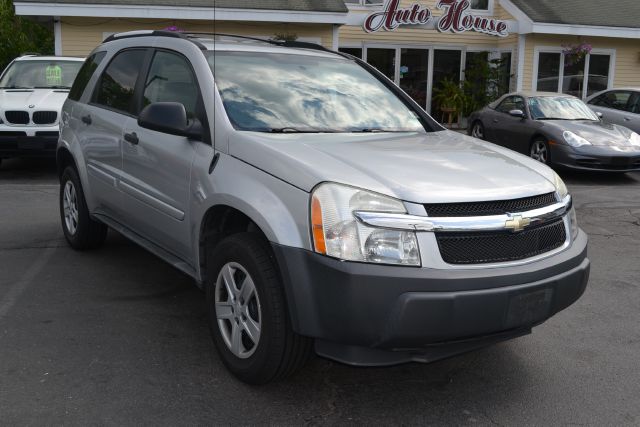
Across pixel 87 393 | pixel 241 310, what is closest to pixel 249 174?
pixel 241 310

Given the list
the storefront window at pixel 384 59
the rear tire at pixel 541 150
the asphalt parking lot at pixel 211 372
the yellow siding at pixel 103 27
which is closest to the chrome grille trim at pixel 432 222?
the asphalt parking lot at pixel 211 372

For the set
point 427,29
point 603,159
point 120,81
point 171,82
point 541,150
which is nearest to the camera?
point 171,82

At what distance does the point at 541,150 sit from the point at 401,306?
9327 millimetres

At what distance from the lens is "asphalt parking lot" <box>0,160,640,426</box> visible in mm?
3254

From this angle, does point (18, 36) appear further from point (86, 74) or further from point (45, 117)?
point (86, 74)

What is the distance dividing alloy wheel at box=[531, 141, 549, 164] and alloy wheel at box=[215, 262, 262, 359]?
8822mm

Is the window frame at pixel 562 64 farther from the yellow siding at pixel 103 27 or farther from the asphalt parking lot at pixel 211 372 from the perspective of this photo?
the asphalt parking lot at pixel 211 372

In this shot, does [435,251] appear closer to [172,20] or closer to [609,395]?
[609,395]

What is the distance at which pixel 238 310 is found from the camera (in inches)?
136

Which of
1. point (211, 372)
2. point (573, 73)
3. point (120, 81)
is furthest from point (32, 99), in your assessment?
point (573, 73)

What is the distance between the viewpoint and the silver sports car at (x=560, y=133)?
1066 centimetres

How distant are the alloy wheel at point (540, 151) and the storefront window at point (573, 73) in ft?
28.4

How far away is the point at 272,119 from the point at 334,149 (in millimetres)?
570

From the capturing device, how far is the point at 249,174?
3.44 m
